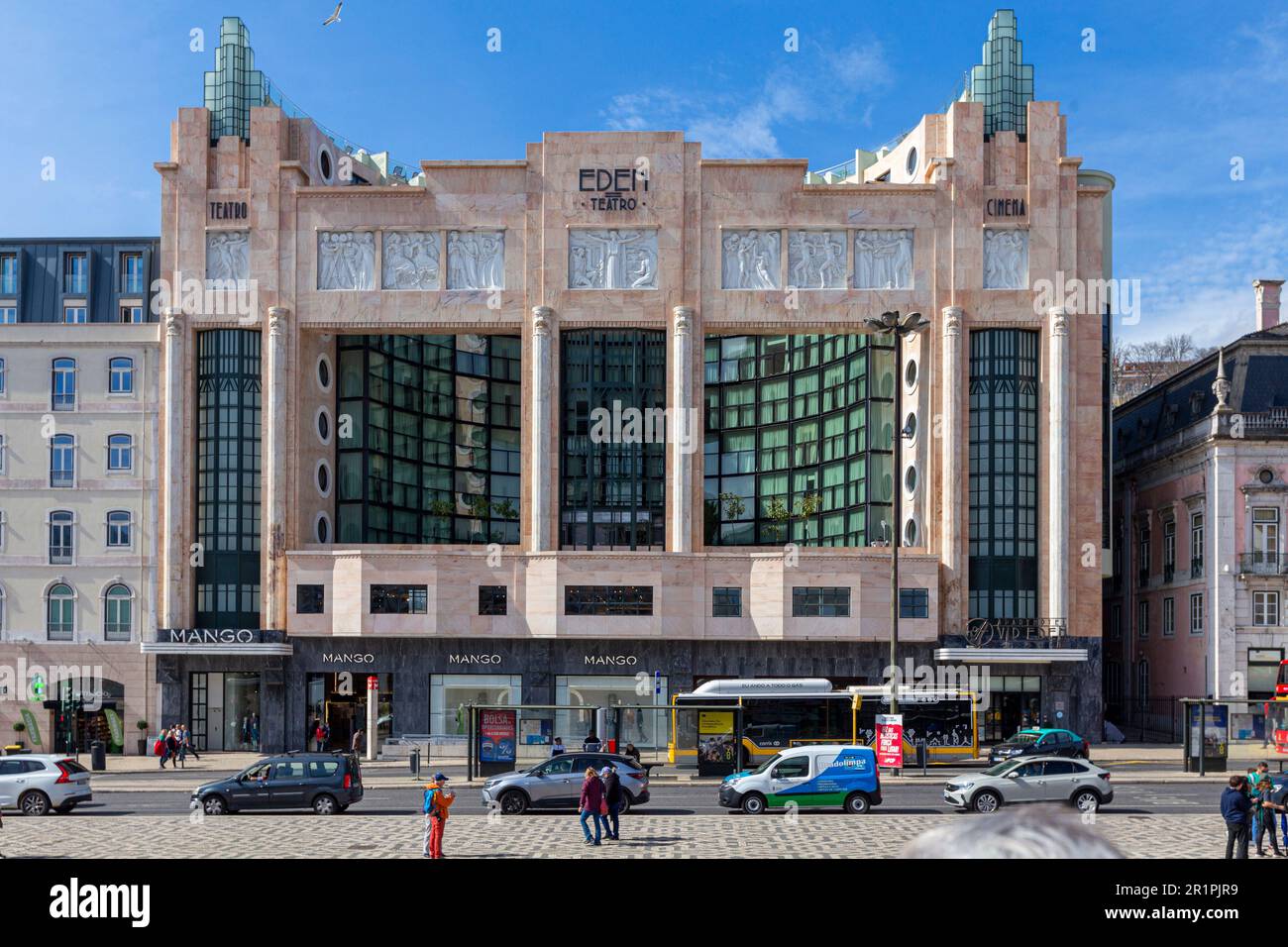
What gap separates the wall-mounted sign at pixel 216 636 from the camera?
204 feet

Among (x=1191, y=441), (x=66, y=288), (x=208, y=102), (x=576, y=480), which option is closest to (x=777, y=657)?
(x=576, y=480)

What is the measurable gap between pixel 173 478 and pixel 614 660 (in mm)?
22001

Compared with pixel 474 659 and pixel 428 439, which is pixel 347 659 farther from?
pixel 428 439

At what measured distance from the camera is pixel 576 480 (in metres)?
71.3

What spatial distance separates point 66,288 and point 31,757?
43.0 meters

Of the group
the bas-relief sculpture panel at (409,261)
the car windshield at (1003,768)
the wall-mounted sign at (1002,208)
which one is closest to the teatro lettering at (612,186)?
the bas-relief sculpture panel at (409,261)

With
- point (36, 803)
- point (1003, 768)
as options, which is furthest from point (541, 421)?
point (1003, 768)

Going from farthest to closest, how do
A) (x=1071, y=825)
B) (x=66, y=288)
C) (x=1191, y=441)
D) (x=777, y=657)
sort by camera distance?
1. (x=66, y=288)
2. (x=1191, y=441)
3. (x=777, y=657)
4. (x=1071, y=825)

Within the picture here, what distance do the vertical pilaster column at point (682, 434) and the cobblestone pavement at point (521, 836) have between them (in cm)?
2944

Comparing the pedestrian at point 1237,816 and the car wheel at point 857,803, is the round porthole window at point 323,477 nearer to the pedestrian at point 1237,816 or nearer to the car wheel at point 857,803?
the car wheel at point 857,803

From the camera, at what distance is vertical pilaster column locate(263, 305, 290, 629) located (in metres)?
63.2

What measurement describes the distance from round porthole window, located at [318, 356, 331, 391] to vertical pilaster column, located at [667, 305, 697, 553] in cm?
1782

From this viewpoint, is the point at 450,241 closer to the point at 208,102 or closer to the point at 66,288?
the point at 208,102

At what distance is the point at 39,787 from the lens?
36.6 meters
